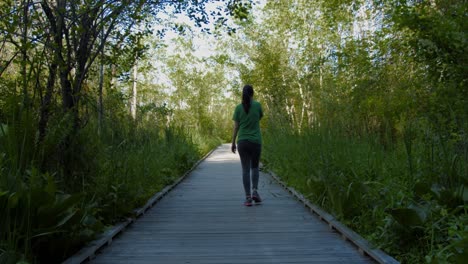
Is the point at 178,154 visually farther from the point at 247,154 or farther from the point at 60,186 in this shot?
the point at 60,186

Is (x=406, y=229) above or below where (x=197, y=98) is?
below

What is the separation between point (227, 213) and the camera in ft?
22.9

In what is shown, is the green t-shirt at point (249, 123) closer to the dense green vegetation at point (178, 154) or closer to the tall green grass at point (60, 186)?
the dense green vegetation at point (178, 154)

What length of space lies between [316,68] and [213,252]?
10.6 metres

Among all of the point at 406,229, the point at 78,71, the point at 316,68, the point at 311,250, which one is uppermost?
the point at 316,68

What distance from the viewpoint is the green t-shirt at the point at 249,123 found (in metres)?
7.35

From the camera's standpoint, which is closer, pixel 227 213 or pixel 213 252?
pixel 213 252

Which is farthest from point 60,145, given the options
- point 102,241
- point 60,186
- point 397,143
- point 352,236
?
point 397,143

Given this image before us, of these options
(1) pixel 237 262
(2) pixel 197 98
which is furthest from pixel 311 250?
(2) pixel 197 98

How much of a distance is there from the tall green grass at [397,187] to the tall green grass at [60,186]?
2.61 m

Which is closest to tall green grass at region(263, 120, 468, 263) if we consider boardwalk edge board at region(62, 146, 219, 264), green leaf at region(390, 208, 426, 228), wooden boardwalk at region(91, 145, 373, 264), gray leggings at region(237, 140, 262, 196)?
green leaf at region(390, 208, 426, 228)

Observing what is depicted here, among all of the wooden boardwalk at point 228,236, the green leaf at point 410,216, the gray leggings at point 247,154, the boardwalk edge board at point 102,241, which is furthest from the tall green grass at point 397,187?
the boardwalk edge board at point 102,241

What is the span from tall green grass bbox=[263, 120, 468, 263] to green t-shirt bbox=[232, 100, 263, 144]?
891 mm

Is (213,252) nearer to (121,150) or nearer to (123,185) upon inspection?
(123,185)
